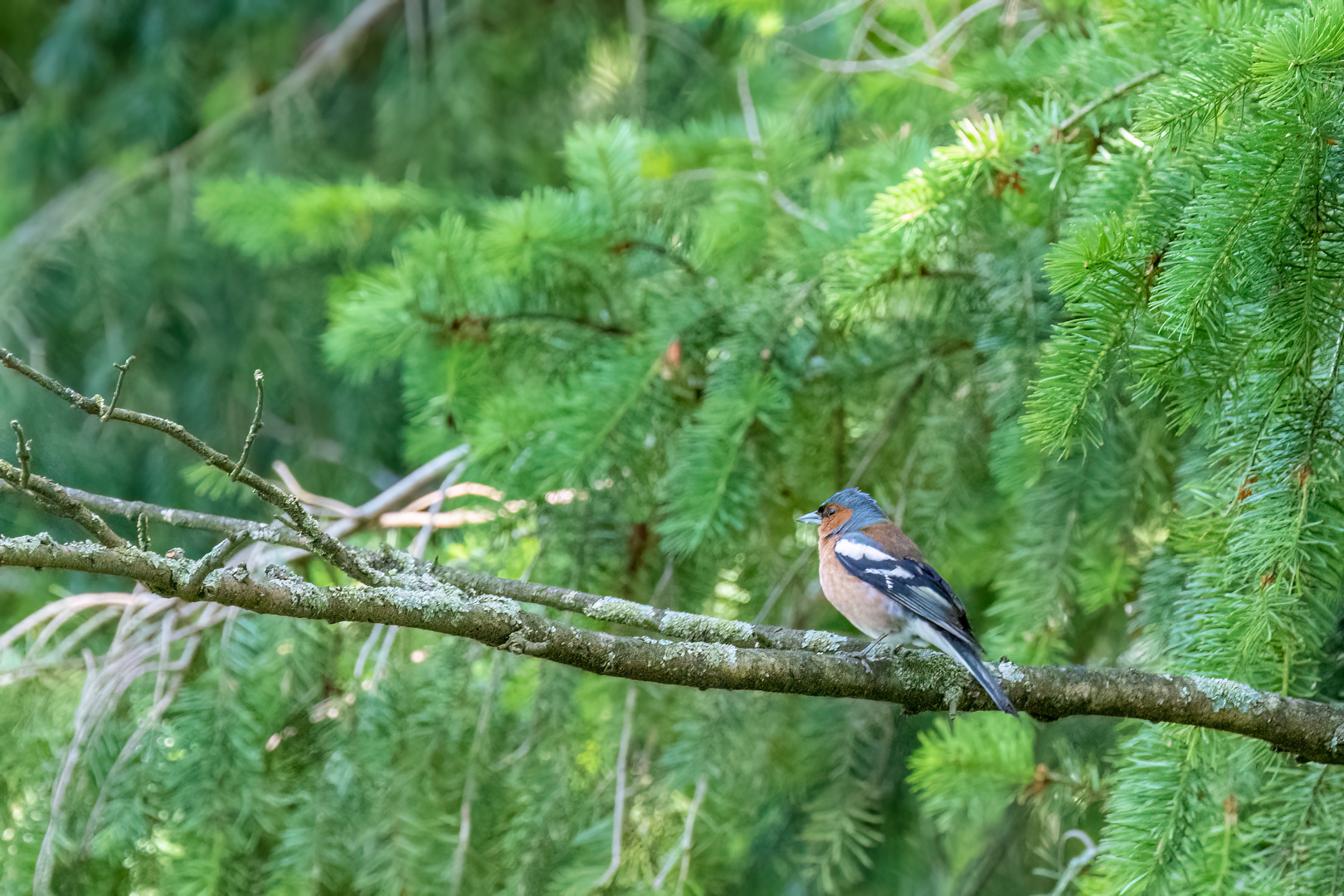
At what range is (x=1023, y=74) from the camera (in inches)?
93.0

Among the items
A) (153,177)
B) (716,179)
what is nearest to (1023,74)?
(716,179)

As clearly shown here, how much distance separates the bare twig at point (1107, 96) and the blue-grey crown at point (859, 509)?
970 millimetres

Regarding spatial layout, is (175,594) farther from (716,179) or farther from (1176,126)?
(716,179)

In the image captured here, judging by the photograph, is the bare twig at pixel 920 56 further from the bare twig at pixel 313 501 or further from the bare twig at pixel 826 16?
the bare twig at pixel 313 501

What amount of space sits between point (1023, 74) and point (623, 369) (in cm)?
117

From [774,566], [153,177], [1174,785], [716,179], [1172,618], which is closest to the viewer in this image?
[1174,785]

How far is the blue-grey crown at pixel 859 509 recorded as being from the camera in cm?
253

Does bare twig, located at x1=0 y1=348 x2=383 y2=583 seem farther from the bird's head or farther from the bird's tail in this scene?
the bird's head

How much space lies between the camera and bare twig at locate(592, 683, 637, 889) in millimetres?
2260

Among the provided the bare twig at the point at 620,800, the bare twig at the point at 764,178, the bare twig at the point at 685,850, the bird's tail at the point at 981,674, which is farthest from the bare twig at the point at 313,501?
the bird's tail at the point at 981,674

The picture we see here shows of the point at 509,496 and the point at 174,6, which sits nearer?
the point at 509,496

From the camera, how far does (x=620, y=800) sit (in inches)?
91.9

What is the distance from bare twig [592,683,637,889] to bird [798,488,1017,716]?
567 mm

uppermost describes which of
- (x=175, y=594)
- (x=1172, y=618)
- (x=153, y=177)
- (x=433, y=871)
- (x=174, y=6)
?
(x=174, y=6)
